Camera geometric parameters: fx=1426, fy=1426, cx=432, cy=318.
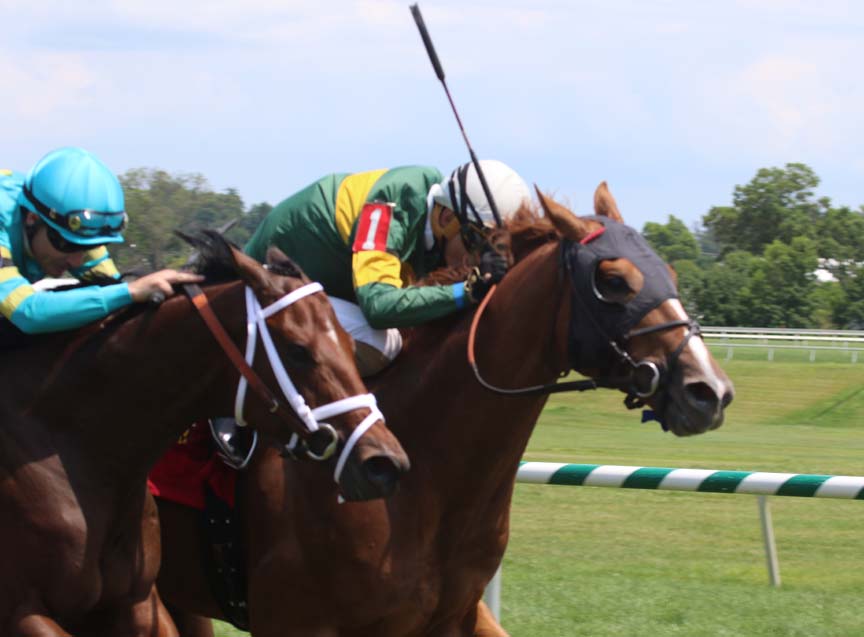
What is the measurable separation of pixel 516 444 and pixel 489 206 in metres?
0.82

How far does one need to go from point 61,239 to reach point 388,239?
1.07m

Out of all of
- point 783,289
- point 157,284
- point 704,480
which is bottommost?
point 783,289

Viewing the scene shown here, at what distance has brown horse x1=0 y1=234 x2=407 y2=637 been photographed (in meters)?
3.72

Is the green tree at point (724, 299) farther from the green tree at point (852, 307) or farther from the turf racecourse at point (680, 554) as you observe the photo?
the turf racecourse at point (680, 554)

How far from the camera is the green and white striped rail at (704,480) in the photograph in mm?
6051

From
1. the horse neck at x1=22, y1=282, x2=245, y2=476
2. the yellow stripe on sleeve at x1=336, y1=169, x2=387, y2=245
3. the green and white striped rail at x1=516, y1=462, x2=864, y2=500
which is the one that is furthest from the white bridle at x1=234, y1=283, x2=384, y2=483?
the green and white striped rail at x1=516, y1=462, x2=864, y2=500

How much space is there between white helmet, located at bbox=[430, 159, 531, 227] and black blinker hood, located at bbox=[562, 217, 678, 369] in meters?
0.49

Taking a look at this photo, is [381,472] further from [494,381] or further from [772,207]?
[772,207]

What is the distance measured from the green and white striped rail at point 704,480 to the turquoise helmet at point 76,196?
296 cm

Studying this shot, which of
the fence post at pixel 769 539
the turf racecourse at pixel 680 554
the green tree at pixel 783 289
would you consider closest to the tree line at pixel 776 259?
the green tree at pixel 783 289

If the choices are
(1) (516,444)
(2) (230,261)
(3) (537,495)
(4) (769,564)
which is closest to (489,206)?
(1) (516,444)

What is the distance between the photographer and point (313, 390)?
12.1ft

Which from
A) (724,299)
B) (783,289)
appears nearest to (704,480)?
(724,299)

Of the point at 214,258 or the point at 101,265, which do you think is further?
the point at 101,265
